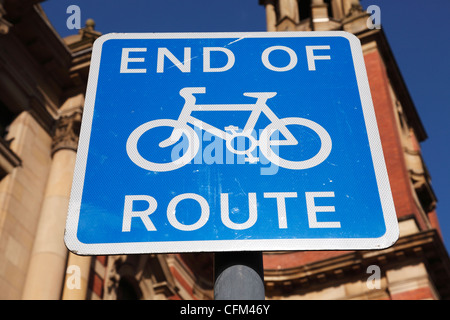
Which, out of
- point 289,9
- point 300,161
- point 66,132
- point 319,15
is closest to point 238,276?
point 300,161

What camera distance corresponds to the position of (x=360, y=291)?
1825 cm

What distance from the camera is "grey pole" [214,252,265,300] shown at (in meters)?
1.73

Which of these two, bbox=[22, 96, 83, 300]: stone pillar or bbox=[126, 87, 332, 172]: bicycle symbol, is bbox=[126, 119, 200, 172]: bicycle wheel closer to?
bbox=[126, 87, 332, 172]: bicycle symbol

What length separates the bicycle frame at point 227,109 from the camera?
7.77 ft

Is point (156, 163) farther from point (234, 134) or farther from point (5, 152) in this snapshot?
point (5, 152)

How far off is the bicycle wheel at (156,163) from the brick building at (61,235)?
8.11m

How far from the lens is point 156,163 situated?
89.3 inches

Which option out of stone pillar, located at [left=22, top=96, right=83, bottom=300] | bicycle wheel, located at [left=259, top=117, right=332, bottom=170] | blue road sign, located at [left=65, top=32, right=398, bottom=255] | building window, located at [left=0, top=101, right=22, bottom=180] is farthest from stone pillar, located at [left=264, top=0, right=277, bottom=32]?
bicycle wheel, located at [left=259, top=117, right=332, bottom=170]

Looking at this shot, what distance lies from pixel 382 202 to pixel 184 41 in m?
1.45

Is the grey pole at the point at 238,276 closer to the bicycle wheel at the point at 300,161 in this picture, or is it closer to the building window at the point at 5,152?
the bicycle wheel at the point at 300,161

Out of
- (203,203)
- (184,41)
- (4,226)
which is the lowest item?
(203,203)

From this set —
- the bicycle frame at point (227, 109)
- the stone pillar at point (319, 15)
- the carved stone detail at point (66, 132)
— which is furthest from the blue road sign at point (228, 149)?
the stone pillar at point (319, 15)
